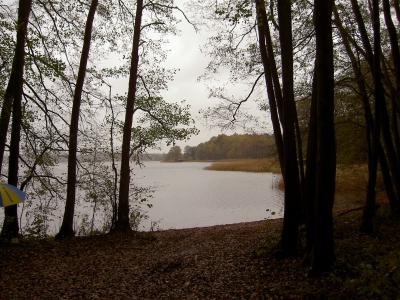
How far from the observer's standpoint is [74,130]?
25.4 feet

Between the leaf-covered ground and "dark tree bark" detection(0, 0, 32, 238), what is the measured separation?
0.56 meters

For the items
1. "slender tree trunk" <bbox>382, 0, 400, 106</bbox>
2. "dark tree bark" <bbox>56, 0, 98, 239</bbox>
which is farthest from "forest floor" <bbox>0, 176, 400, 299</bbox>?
"slender tree trunk" <bbox>382, 0, 400, 106</bbox>

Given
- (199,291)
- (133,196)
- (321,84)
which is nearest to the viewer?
(321,84)

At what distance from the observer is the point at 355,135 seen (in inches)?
349

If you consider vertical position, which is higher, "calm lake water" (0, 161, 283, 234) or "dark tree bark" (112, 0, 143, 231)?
"dark tree bark" (112, 0, 143, 231)

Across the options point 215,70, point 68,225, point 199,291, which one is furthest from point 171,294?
point 215,70

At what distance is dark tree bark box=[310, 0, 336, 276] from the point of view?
3.53m

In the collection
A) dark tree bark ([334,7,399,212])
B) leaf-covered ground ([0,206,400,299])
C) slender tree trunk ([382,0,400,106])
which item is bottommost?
leaf-covered ground ([0,206,400,299])

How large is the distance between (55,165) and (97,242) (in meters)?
2.41

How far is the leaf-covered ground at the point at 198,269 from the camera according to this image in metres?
3.48

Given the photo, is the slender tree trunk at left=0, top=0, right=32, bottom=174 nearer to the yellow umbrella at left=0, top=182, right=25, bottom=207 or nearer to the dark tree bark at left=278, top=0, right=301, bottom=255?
the yellow umbrella at left=0, top=182, right=25, bottom=207

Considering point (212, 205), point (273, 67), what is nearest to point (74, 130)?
point (273, 67)

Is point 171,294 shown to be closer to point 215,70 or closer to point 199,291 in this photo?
point 199,291

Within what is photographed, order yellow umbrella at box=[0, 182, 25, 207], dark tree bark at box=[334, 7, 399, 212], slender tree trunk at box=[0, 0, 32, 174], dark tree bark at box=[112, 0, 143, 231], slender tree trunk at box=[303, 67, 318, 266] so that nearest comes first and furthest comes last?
1. slender tree trunk at box=[303, 67, 318, 266]
2. yellow umbrella at box=[0, 182, 25, 207]
3. dark tree bark at box=[334, 7, 399, 212]
4. slender tree trunk at box=[0, 0, 32, 174]
5. dark tree bark at box=[112, 0, 143, 231]
